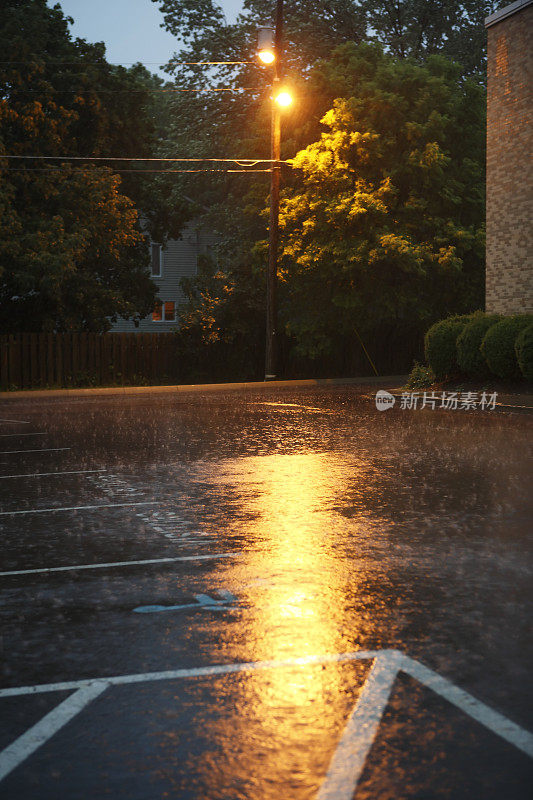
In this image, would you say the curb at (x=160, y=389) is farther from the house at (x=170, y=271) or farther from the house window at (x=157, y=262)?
the house window at (x=157, y=262)

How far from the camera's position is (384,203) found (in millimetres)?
36781

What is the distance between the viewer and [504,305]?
30.2 metres

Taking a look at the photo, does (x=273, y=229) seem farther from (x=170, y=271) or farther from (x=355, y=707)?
(x=355, y=707)

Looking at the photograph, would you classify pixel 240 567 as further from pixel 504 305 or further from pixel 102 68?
pixel 102 68

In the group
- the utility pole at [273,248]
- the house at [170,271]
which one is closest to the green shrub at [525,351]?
the utility pole at [273,248]

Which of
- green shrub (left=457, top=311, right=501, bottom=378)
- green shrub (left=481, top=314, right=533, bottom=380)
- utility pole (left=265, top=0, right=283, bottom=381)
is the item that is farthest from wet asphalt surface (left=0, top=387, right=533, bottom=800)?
utility pole (left=265, top=0, right=283, bottom=381)

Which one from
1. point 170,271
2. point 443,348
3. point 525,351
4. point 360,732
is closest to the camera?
point 360,732

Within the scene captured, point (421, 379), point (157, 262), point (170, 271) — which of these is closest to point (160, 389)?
Result: point (421, 379)

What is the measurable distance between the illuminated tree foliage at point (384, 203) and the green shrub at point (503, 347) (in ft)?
28.0

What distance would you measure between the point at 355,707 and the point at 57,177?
31805 mm

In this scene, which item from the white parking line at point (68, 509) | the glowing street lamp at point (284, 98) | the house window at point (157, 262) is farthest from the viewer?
the house window at point (157, 262)

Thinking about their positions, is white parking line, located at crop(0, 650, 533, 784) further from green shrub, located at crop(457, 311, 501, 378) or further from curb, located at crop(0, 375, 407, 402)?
curb, located at crop(0, 375, 407, 402)

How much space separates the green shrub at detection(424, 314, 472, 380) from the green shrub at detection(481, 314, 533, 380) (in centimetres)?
195

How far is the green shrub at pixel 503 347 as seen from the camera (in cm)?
2606
